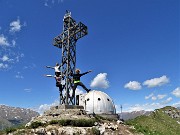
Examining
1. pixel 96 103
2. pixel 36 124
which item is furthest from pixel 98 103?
pixel 36 124

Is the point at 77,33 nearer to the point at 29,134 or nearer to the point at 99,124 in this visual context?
the point at 99,124

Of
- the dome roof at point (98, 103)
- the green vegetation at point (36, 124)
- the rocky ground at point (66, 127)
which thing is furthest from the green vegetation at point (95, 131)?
the dome roof at point (98, 103)

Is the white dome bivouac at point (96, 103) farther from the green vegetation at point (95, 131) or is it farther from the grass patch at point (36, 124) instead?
the grass patch at point (36, 124)

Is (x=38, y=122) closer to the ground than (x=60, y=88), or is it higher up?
closer to the ground

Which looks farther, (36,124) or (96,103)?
(96,103)

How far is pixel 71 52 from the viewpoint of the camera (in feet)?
127

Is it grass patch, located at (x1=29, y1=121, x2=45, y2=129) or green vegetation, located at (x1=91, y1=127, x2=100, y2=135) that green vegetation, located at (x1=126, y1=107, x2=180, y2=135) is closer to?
green vegetation, located at (x1=91, y1=127, x2=100, y2=135)

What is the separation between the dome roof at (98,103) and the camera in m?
40.0

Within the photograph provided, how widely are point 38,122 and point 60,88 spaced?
7676 mm

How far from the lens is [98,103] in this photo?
132 feet

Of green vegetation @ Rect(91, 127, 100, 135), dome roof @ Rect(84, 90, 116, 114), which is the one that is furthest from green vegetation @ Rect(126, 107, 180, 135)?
green vegetation @ Rect(91, 127, 100, 135)

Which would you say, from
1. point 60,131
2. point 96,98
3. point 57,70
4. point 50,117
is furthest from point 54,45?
point 60,131

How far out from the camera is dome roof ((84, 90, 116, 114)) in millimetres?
40000

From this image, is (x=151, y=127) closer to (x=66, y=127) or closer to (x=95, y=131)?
(x=95, y=131)
